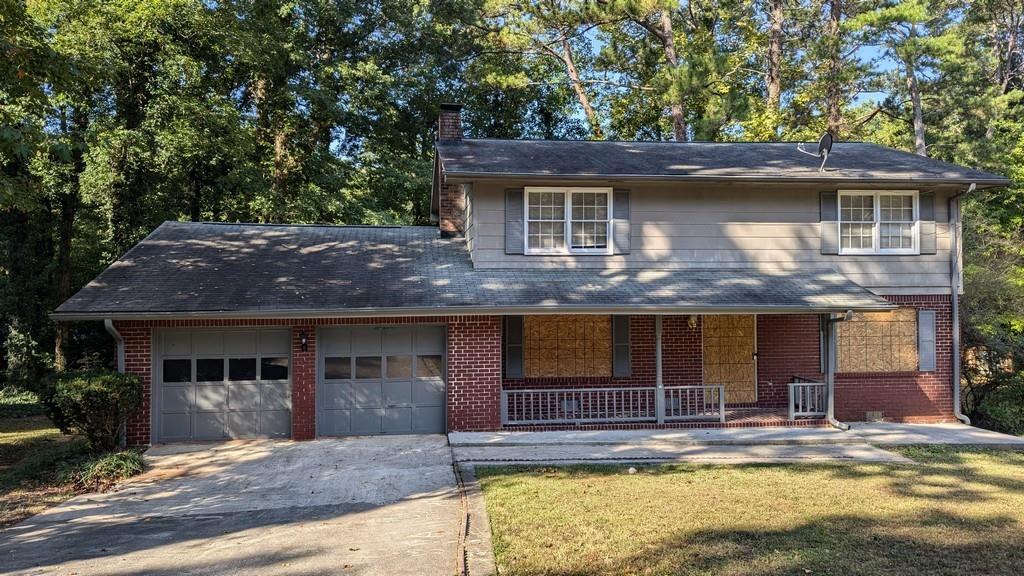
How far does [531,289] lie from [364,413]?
12.2ft

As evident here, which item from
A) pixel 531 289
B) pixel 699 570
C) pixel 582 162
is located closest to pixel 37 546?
pixel 699 570

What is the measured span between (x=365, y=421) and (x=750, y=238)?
331 inches

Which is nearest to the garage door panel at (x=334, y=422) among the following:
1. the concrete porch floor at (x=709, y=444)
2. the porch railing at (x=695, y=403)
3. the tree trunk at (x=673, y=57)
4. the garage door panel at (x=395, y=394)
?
the garage door panel at (x=395, y=394)

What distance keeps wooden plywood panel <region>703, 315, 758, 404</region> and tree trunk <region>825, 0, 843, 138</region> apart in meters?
11.8

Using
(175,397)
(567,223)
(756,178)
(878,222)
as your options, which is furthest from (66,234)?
(878,222)

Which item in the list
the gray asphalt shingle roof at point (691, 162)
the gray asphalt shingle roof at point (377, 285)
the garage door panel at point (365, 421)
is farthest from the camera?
the gray asphalt shingle roof at point (691, 162)

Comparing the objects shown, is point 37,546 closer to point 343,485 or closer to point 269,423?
point 343,485

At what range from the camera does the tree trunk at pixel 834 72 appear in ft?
73.6

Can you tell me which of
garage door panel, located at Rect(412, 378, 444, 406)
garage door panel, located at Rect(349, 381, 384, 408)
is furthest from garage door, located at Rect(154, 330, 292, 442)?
garage door panel, located at Rect(412, 378, 444, 406)

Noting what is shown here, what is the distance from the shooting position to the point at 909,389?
43.7 ft

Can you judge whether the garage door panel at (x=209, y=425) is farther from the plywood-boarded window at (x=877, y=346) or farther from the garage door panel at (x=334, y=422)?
the plywood-boarded window at (x=877, y=346)

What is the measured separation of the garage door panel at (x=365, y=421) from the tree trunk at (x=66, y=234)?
12734 millimetres

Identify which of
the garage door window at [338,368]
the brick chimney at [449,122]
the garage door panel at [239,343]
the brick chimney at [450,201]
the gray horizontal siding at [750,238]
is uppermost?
the brick chimney at [449,122]

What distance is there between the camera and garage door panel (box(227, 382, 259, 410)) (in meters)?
11.6
